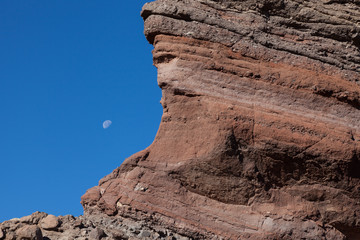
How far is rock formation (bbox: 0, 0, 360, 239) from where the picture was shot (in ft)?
41.8

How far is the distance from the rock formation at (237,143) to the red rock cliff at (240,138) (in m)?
0.02

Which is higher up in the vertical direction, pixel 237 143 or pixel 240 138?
pixel 240 138

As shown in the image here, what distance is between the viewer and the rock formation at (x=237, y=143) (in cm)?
1274

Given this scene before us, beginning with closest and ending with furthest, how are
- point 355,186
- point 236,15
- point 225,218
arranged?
1. point 225,218
2. point 355,186
3. point 236,15

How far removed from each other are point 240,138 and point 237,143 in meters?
0.14

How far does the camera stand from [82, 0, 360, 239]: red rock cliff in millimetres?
12781

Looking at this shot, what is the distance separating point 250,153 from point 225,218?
5.14 feet

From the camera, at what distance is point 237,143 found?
42.4ft

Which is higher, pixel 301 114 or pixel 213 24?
pixel 213 24

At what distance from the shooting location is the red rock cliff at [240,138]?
12.8 meters

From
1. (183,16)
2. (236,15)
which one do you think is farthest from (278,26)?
(183,16)

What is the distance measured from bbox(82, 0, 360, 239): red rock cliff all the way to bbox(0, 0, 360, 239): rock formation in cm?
2

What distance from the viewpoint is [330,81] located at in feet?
46.8

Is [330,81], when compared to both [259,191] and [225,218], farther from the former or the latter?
[225,218]
